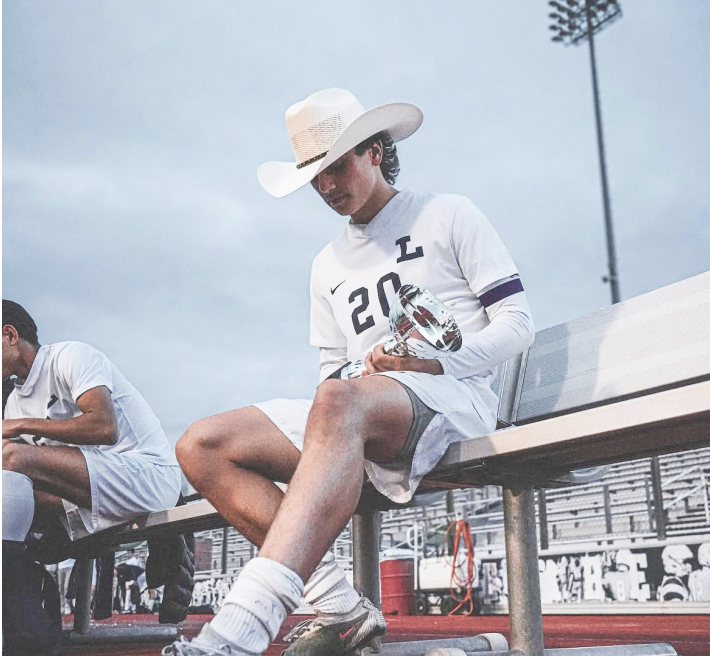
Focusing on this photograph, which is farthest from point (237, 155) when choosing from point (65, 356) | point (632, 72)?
point (65, 356)

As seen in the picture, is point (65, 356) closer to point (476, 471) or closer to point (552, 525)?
point (476, 471)

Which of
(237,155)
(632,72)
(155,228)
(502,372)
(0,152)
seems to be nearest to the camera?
(0,152)

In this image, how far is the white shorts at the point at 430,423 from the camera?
1.57m

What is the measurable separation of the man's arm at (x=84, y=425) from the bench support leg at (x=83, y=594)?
1.06 m

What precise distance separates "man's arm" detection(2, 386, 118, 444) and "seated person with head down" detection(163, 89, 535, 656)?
78 cm

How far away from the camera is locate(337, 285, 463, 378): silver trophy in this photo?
5.34ft

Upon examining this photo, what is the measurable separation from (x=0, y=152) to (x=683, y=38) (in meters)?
34.8

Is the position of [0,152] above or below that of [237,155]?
below

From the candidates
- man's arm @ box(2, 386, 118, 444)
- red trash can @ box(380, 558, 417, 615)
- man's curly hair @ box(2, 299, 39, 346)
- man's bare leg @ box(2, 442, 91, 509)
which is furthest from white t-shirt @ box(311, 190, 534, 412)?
red trash can @ box(380, 558, 417, 615)

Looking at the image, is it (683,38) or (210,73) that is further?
(683,38)

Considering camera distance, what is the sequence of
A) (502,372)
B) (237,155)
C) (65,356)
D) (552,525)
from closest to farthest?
(502,372), (65,356), (552,525), (237,155)

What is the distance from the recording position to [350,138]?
1909mm

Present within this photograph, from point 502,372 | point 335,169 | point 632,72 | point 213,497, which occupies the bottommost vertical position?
point 213,497

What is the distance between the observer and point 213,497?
5.37 feet
